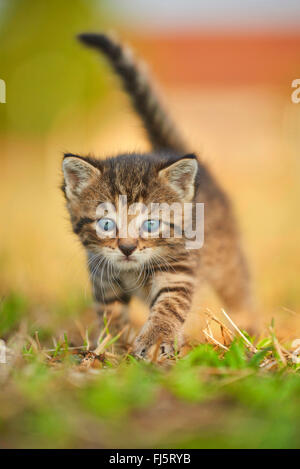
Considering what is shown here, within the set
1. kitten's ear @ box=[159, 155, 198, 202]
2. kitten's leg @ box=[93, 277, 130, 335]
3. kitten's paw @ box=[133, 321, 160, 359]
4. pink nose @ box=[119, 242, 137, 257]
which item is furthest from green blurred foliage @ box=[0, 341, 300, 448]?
kitten's ear @ box=[159, 155, 198, 202]

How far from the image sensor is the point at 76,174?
9.43 ft

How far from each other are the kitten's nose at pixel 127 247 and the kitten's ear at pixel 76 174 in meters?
0.48

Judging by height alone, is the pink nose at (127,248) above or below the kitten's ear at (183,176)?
below

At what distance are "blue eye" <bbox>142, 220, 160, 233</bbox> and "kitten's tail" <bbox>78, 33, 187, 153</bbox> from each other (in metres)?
1.40

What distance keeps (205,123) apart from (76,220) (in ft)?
26.6

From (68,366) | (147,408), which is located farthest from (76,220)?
(147,408)

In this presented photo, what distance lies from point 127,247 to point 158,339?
1.52 feet

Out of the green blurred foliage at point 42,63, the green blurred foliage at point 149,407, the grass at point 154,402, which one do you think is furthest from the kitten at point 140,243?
the green blurred foliage at point 42,63

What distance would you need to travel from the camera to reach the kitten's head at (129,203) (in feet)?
8.58

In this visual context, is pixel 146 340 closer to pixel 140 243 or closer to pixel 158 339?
pixel 158 339

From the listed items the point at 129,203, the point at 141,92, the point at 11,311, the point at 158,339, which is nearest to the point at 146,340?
the point at 158,339

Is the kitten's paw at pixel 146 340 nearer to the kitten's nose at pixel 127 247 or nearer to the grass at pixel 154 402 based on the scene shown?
the grass at pixel 154 402

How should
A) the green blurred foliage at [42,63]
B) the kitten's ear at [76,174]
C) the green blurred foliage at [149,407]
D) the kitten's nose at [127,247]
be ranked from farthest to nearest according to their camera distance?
the green blurred foliage at [42,63], the kitten's ear at [76,174], the kitten's nose at [127,247], the green blurred foliage at [149,407]

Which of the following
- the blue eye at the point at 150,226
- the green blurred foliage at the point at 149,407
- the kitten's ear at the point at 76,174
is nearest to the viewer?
the green blurred foliage at the point at 149,407
